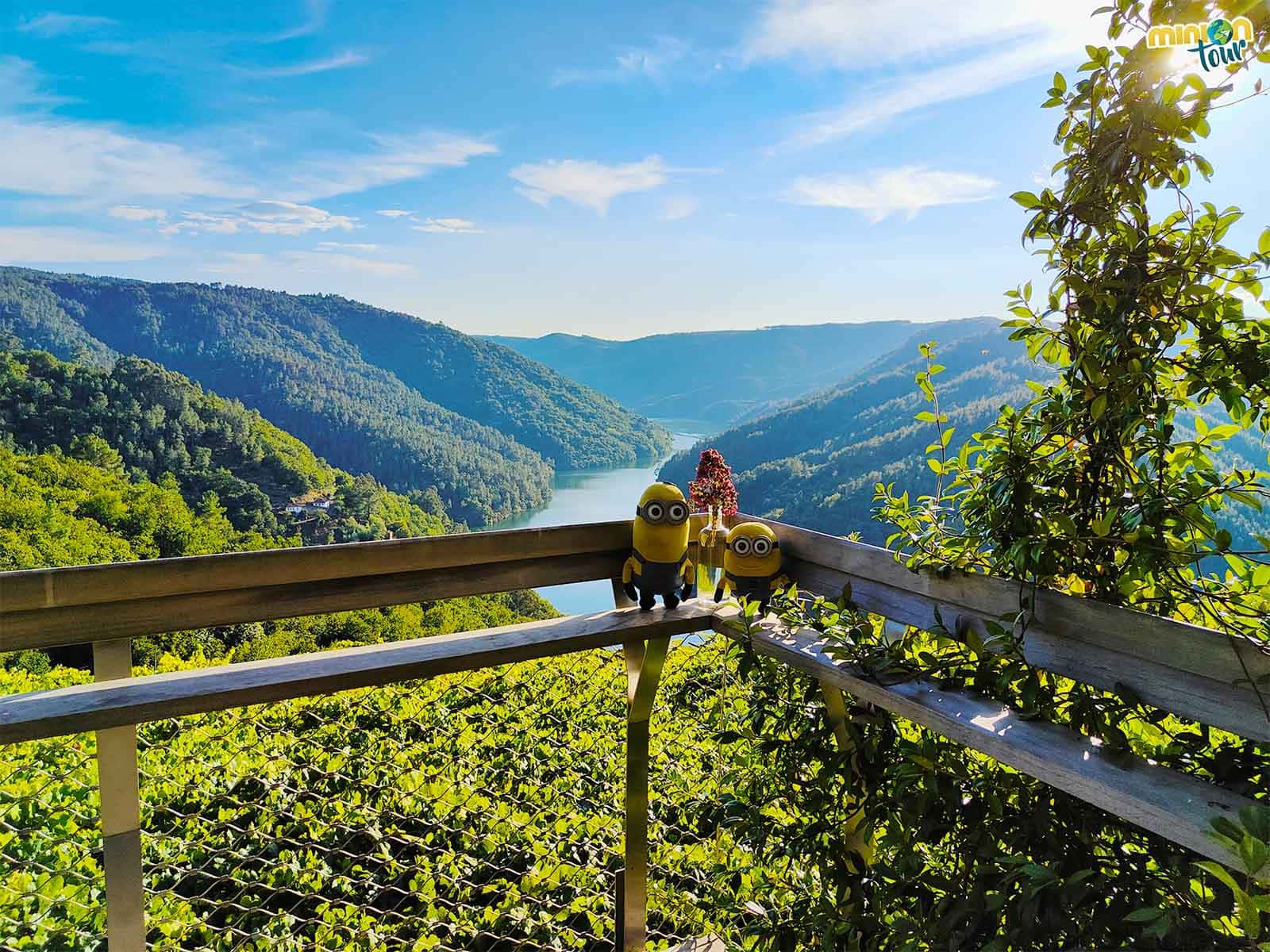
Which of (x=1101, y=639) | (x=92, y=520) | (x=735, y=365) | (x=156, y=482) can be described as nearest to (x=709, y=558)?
(x=1101, y=639)

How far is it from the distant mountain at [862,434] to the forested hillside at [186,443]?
12402 mm

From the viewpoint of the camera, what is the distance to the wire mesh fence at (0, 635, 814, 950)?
1.46 metres

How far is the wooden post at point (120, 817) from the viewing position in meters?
1.01

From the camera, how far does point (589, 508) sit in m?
2.96

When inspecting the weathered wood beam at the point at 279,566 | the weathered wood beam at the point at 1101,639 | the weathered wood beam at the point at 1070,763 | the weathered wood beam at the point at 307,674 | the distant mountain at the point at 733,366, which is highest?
the distant mountain at the point at 733,366

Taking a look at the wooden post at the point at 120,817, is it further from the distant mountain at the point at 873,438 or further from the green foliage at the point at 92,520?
the green foliage at the point at 92,520

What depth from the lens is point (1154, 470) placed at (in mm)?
938

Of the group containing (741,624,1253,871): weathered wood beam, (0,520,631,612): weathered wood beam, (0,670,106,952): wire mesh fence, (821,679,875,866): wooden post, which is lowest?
(0,670,106,952): wire mesh fence

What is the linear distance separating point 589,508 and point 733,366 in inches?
417

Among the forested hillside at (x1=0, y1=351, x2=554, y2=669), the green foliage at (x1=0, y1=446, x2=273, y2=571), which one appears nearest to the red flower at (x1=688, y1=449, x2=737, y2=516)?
the forested hillside at (x1=0, y1=351, x2=554, y2=669)

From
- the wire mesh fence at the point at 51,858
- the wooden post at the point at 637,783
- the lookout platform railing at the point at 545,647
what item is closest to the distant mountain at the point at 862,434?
A: the lookout platform railing at the point at 545,647

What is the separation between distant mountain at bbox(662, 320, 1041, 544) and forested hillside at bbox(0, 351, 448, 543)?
12.4 m

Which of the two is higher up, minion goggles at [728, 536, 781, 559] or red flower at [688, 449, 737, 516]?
red flower at [688, 449, 737, 516]

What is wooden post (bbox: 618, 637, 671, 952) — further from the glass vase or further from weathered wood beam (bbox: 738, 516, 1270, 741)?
weathered wood beam (bbox: 738, 516, 1270, 741)
